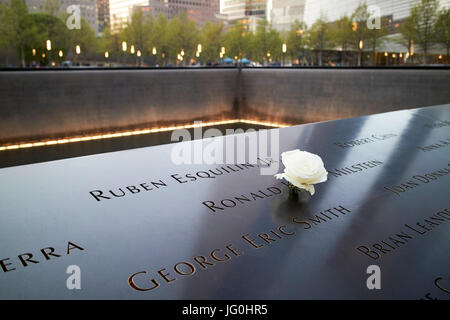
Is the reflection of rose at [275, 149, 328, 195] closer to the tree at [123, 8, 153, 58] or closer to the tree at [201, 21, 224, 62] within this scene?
the tree at [123, 8, 153, 58]

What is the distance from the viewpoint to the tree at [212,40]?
93.0 feet

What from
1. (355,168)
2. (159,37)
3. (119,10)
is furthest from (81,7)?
(355,168)

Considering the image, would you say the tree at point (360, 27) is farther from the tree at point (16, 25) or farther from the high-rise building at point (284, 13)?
the tree at point (16, 25)

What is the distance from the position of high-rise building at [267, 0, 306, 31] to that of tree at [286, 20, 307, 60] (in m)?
1.92

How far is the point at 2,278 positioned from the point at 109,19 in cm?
3141

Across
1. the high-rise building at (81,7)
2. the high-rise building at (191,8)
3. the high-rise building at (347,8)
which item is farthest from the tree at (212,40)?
the high-rise building at (81,7)

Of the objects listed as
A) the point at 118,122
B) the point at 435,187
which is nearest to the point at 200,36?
the point at 118,122

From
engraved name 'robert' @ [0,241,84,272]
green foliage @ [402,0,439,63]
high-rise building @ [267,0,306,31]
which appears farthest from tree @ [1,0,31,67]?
engraved name 'robert' @ [0,241,84,272]

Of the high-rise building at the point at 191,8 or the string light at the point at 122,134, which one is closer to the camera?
the string light at the point at 122,134

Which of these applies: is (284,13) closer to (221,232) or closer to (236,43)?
(236,43)

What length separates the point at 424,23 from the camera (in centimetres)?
1642
